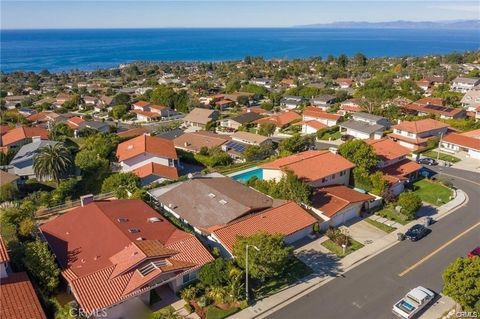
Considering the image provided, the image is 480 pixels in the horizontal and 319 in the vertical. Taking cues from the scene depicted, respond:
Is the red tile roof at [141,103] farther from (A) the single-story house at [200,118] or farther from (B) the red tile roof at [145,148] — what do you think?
(B) the red tile roof at [145,148]

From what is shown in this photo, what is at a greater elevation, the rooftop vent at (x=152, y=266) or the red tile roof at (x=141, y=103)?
the rooftop vent at (x=152, y=266)

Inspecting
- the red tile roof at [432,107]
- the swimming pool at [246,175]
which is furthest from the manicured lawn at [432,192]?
the red tile roof at [432,107]

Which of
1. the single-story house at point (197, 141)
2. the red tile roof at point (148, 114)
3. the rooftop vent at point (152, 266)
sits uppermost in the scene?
the rooftop vent at point (152, 266)

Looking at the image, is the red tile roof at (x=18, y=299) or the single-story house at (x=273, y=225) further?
the single-story house at (x=273, y=225)

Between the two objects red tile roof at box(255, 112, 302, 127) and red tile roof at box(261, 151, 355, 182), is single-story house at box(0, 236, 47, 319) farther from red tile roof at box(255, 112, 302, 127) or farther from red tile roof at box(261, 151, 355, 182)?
red tile roof at box(255, 112, 302, 127)

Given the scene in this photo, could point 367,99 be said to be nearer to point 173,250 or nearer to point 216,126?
point 216,126

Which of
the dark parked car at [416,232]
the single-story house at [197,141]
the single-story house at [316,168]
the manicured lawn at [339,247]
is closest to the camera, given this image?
the manicured lawn at [339,247]
